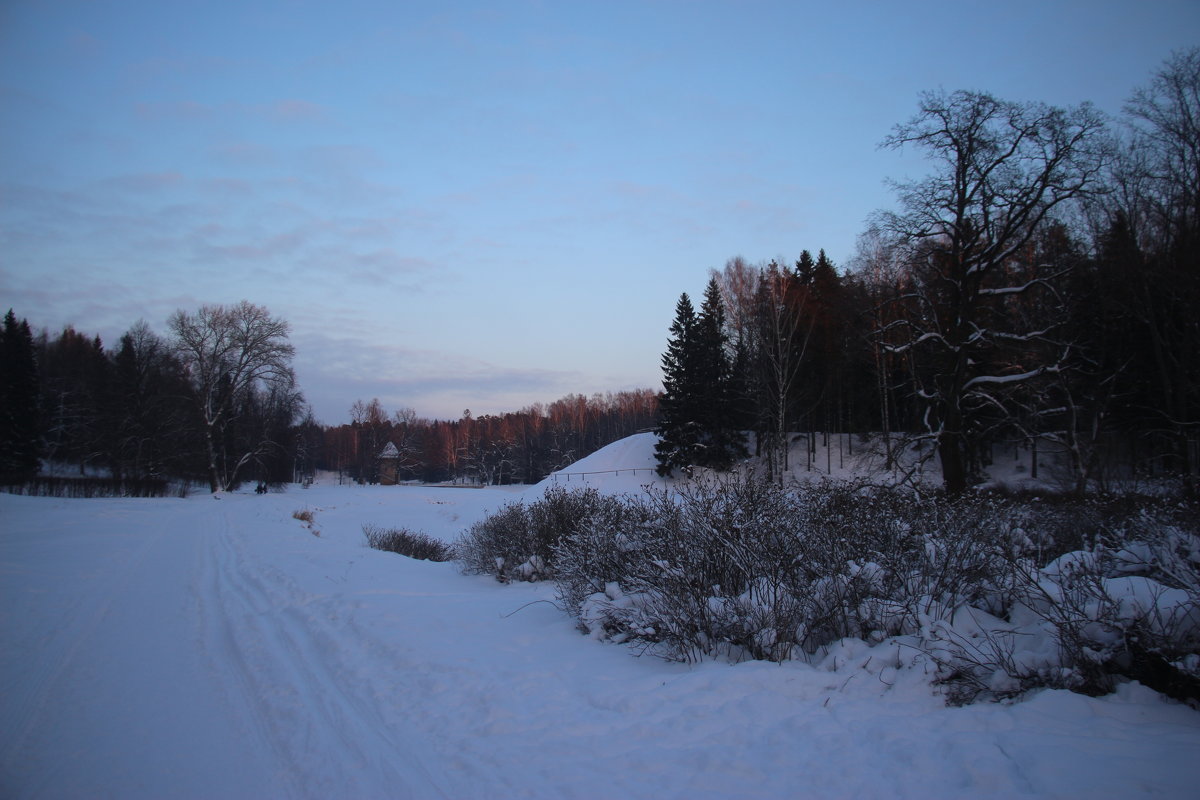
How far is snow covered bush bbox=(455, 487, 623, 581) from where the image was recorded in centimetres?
1034

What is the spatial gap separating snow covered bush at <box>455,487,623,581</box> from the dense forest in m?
8.40

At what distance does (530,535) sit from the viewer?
11242 mm

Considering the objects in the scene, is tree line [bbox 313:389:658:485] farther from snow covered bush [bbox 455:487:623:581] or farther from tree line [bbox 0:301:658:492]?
snow covered bush [bbox 455:487:623:581]

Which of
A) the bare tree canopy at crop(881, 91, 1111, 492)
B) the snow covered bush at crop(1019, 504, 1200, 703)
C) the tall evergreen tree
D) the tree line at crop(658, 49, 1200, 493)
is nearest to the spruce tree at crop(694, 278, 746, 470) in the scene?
the tree line at crop(658, 49, 1200, 493)

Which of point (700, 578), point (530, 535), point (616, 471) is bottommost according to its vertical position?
point (616, 471)

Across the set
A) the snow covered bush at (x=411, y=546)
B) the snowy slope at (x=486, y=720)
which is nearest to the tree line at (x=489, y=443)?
the snow covered bush at (x=411, y=546)

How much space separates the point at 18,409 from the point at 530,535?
1832 inches

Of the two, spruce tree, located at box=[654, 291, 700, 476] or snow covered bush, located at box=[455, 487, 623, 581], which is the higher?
spruce tree, located at box=[654, 291, 700, 476]

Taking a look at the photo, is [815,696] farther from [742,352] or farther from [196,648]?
[742,352]

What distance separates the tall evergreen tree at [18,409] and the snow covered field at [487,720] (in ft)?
141

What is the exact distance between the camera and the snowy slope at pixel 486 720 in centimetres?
323

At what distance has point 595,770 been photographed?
11.6 feet

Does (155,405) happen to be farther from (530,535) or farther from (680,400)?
(530,535)

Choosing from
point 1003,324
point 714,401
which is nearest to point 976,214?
point 1003,324
